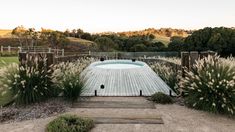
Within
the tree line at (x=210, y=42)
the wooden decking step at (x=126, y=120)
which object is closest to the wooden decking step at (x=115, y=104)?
the wooden decking step at (x=126, y=120)

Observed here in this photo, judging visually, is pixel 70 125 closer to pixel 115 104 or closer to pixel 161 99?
pixel 115 104

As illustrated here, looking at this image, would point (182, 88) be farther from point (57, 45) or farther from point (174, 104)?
point (57, 45)

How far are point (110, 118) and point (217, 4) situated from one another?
17692 millimetres

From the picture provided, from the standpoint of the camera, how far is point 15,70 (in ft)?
21.2

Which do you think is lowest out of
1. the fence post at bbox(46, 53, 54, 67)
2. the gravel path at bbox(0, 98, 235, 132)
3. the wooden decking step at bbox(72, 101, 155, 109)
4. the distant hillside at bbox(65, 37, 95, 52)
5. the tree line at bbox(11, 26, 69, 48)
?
the gravel path at bbox(0, 98, 235, 132)

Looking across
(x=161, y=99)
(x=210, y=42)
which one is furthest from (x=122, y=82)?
(x=210, y=42)

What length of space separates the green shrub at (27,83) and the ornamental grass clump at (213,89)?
367cm

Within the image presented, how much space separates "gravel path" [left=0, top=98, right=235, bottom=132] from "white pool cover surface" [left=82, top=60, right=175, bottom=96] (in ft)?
5.98

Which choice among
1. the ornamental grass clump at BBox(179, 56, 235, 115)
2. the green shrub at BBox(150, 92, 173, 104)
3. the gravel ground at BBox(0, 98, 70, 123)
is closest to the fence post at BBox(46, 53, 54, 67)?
the gravel ground at BBox(0, 98, 70, 123)

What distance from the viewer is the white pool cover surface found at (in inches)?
307

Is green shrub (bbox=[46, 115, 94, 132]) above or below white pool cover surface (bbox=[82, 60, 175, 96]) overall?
below

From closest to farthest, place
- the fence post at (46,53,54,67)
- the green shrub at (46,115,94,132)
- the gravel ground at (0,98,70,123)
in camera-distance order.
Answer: the green shrub at (46,115,94,132) → the gravel ground at (0,98,70,123) → the fence post at (46,53,54,67)

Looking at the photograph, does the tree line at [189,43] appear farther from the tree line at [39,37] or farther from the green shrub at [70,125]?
the green shrub at [70,125]

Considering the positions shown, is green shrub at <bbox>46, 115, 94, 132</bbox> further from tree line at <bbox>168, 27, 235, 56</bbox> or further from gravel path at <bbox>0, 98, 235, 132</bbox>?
tree line at <bbox>168, 27, 235, 56</bbox>
